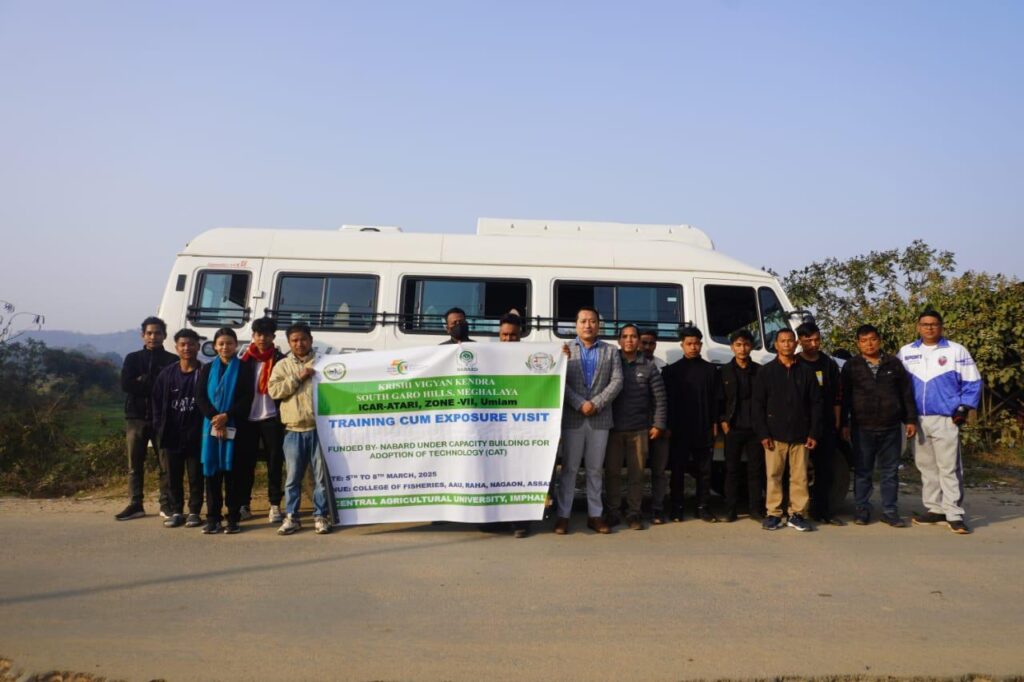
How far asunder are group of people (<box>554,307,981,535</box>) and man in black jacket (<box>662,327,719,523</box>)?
10mm

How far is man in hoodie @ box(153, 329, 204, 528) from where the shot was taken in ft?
23.1

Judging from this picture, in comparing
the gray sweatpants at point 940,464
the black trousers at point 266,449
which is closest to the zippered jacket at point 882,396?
the gray sweatpants at point 940,464

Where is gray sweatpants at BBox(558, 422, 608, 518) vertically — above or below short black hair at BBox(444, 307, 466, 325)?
below

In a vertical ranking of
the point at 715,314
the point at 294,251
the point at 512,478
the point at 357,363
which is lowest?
the point at 512,478

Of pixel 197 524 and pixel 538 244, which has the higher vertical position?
pixel 538 244

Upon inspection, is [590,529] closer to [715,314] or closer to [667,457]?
[667,457]

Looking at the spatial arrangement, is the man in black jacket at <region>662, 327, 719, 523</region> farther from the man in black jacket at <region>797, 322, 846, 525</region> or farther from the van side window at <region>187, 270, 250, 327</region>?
the van side window at <region>187, 270, 250, 327</region>

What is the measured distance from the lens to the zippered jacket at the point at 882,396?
23.9 ft

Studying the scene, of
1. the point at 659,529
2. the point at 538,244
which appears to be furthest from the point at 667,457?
the point at 538,244

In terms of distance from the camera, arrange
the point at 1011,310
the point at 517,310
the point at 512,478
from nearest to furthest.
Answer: the point at 512,478, the point at 517,310, the point at 1011,310

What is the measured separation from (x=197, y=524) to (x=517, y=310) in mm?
3883

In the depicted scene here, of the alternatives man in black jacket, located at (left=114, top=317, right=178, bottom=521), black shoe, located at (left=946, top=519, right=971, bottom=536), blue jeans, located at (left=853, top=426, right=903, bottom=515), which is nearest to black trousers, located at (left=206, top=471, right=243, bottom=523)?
man in black jacket, located at (left=114, top=317, right=178, bottom=521)

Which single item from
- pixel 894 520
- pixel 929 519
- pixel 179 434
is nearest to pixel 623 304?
pixel 894 520

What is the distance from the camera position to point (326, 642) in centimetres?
430
